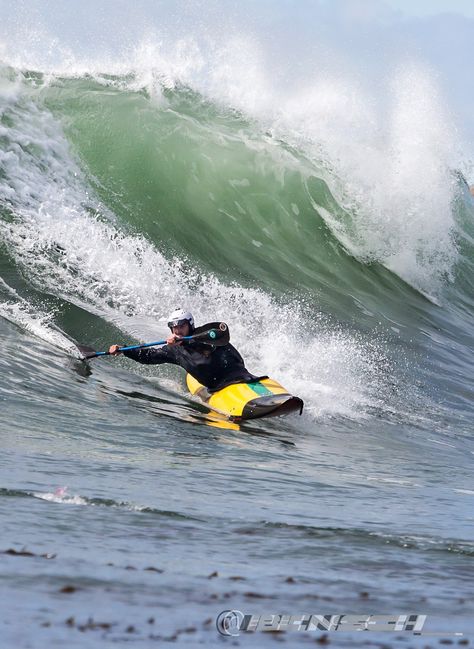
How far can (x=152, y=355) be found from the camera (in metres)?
10.4

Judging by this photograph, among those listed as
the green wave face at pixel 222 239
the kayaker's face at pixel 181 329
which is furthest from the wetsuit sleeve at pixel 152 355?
the green wave face at pixel 222 239

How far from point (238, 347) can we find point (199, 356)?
1905 mm

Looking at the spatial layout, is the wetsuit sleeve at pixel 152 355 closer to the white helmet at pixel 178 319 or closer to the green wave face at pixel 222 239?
the white helmet at pixel 178 319

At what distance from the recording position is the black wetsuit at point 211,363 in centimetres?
982

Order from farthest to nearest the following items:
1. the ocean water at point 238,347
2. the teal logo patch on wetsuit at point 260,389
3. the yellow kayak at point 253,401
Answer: the teal logo patch on wetsuit at point 260,389 < the yellow kayak at point 253,401 < the ocean water at point 238,347

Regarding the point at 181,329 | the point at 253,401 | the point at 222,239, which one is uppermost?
the point at 222,239

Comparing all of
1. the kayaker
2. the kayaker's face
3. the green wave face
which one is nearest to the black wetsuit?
the kayaker

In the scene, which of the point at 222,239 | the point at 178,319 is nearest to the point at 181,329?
the point at 178,319

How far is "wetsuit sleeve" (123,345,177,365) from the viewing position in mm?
10305

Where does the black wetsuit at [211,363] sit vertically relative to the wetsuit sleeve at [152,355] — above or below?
above

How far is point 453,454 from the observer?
892cm

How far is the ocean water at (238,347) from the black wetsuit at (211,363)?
0.32m

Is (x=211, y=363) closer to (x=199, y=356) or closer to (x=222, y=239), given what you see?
(x=199, y=356)

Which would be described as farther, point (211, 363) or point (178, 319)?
point (178, 319)
